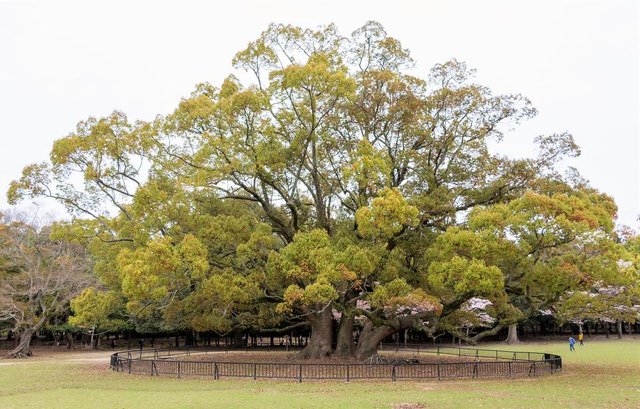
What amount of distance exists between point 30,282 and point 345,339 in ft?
80.2

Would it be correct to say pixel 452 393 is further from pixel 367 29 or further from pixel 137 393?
pixel 367 29

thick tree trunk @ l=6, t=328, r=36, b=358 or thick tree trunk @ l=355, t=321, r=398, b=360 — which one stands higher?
thick tree trunk @ l=355, t=321, r=398, b=360

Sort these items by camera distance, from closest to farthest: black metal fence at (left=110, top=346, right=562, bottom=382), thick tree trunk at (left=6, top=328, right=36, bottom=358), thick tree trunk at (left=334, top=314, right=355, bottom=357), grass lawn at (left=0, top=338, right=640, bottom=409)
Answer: grass lawn at (left=0, top=338, right=640, bottom=409) → black metal fence at (left=110, top=346, right=562, bottom=382) → thick tree trunk at (left=334, top=314, right=355, bottom=357) → thick tree trunk at (left=6, top=328, right=36, bottom=358)

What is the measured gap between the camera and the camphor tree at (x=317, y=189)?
67.6 ft

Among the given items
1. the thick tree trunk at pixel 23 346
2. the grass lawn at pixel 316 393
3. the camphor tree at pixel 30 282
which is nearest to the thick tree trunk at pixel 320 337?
the grass lawn at pixel 316 393

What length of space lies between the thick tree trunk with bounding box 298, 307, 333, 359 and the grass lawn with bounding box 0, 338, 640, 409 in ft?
27.4

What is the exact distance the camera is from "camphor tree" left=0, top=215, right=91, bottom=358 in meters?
36.2

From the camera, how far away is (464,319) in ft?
101

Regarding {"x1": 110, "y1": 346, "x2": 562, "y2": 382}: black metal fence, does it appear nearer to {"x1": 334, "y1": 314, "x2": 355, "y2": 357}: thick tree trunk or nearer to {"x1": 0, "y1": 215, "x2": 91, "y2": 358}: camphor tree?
{"x1": 334, "y1": 314, "x2": 355, "y2": 357}: thick tree trunk

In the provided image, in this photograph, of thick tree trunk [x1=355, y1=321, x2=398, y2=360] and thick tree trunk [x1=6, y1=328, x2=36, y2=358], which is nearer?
thick tree trunk [x1=355, y1=321, x2=398, y2=360]

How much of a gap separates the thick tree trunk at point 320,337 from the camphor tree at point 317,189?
0.24ft

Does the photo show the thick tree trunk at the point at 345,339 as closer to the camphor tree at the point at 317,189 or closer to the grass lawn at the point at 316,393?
the camphor tree at the point at 317,189

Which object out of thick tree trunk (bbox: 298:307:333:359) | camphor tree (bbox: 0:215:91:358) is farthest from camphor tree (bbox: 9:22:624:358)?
camphor tree (bbox: 0:215:91:358)

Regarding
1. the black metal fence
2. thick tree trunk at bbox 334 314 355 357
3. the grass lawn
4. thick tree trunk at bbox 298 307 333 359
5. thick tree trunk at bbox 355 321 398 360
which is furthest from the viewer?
thick tree trunk at bbox 298 307 333 359
